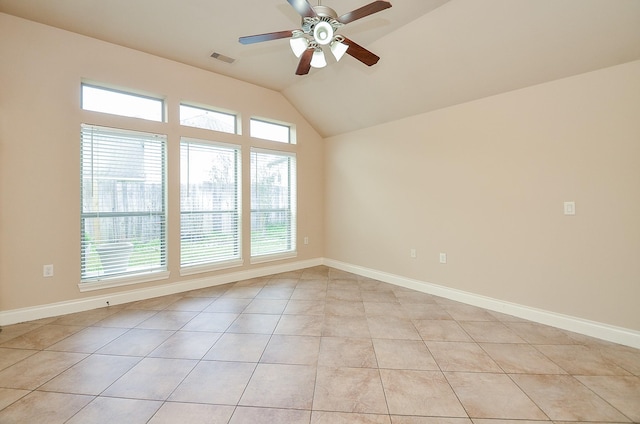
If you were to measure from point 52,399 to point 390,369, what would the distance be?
2.25 meters

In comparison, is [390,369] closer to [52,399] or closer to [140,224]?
[52,399]

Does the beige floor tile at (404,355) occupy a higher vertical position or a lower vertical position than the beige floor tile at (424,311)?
lower

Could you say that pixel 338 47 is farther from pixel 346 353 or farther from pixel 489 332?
pixel 489 332

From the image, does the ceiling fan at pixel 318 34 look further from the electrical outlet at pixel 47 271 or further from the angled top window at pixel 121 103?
the electrical outlet at pixel 47 271

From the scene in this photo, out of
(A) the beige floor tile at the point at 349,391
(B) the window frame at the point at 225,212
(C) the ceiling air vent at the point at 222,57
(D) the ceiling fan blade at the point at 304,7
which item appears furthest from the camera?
(B) the window frame at the point at 225,212

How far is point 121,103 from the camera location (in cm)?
346

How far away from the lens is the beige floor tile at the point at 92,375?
183 cm

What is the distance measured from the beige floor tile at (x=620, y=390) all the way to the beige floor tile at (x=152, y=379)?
2828mm

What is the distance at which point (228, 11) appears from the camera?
2.77 metres

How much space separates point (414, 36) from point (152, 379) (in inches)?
155

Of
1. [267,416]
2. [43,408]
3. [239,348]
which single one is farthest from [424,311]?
[43,408]

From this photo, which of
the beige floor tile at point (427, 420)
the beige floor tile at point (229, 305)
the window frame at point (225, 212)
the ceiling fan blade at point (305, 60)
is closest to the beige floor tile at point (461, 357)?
the beige floor tile at point (427, 420)

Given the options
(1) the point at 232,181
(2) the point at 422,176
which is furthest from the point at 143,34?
(2) the point at 422,176

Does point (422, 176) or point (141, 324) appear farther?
point (422, 176)
